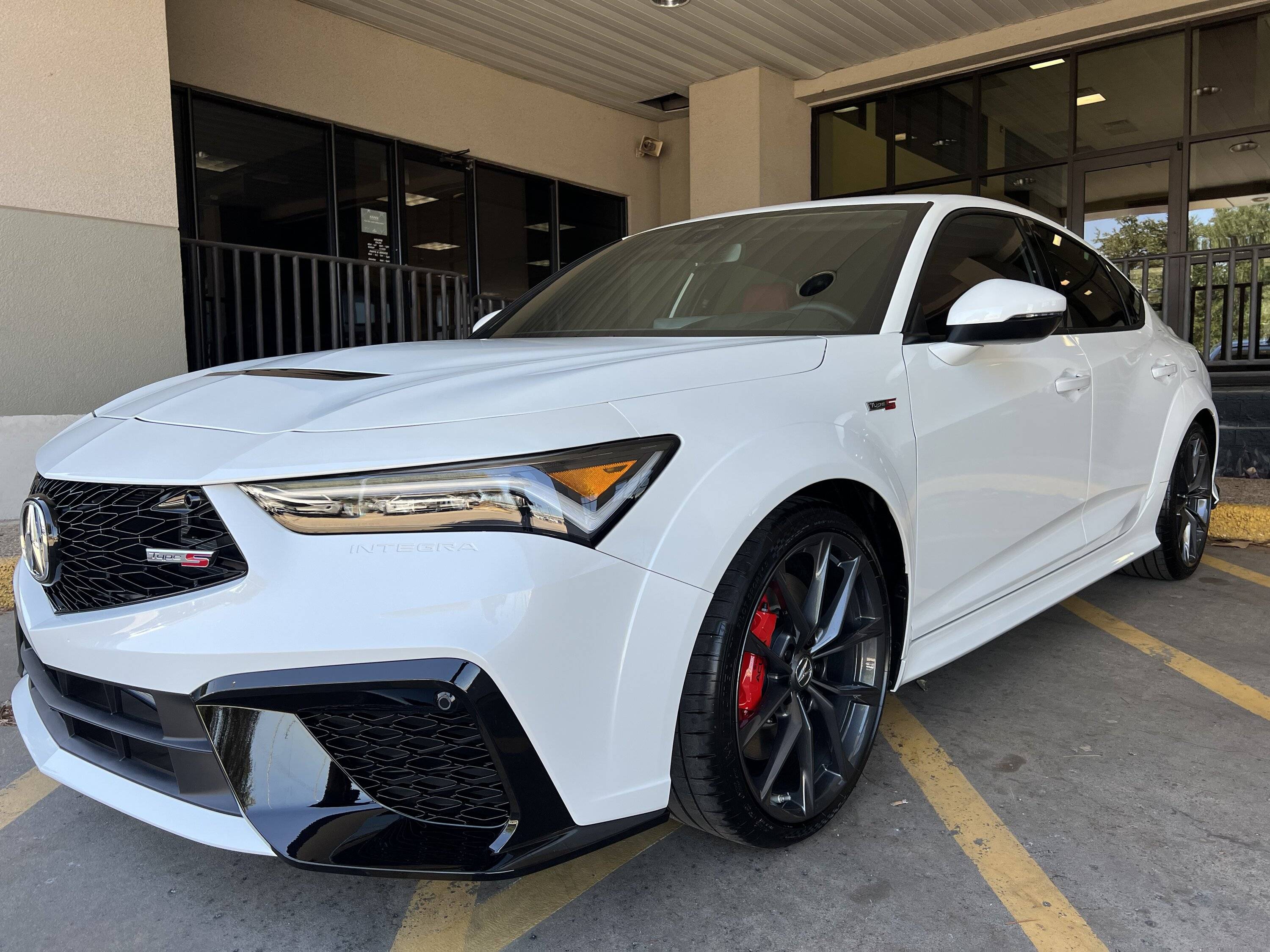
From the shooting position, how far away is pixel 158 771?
1636 millimetres

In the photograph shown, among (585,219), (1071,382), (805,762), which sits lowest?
(805,762)

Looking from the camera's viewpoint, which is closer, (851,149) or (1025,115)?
(1025,115)

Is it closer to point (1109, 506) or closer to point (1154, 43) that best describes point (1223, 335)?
point (1154, 43)

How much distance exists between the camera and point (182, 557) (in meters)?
1.52

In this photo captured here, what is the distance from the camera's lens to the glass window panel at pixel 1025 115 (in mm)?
9578

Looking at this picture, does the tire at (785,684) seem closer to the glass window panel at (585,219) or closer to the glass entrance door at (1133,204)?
the glass entrance door at (1133,204)

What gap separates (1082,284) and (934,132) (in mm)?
7658

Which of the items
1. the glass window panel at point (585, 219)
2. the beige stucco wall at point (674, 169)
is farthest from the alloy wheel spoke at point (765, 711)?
the beige stucco wall at point (674, 169)

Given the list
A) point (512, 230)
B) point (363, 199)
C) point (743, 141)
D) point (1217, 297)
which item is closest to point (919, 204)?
point (363, 199)

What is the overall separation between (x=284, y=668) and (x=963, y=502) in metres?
1.66

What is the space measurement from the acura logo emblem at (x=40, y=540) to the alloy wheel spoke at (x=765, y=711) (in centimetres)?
134

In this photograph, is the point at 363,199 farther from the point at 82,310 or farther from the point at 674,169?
the point at 674,169

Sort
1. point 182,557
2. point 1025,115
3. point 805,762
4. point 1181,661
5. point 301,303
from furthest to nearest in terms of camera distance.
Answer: point 1025,115 < point 301,303 < point 1181,661 < point 805,762 < point 182,557

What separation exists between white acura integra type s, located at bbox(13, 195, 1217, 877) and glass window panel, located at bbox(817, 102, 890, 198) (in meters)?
8.91
